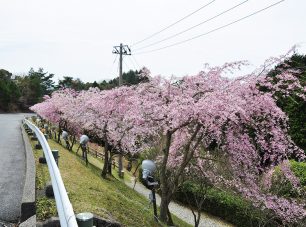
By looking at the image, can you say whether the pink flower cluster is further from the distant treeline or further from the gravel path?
the distant treeline

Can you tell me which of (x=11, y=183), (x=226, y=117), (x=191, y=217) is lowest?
(x=191, y=217)

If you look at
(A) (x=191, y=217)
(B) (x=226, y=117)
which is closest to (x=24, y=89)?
(A) (x=191, y=217)

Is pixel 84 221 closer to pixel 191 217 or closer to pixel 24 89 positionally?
pixel 191 217

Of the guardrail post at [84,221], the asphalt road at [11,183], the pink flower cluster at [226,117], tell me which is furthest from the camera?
the pink flower cluster at [226,117]

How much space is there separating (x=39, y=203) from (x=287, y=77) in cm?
723

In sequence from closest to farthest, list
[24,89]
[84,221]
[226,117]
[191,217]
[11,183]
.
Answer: [84,221] → [11,183] → [226,117] → [191,217] → [24,89]

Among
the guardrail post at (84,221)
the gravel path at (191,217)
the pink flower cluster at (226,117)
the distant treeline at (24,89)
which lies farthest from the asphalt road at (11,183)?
the distant treeline at (24,89)

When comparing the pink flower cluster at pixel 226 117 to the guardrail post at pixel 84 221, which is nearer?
the guardrail post at pixel 84 221

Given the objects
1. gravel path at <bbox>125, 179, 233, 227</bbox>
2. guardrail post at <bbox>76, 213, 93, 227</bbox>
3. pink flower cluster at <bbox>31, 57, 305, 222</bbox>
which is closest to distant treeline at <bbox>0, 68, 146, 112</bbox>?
gravel path at <bbox>125, 179, 233, 227</bbox>

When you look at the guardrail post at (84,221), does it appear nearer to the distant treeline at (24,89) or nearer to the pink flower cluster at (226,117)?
the pink flower cluster at (226,117)

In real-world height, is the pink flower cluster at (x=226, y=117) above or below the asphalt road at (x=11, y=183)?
above

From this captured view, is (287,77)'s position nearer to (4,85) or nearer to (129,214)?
(129,214)

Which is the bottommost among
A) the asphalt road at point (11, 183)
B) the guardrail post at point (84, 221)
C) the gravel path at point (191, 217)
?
the gravel path at point (191, 217)

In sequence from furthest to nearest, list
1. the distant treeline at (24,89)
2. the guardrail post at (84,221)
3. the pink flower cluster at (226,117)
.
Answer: the distant treeline at (24,89) → the pink flower cluster at (226,117) → the guardrail post at (84,221)
